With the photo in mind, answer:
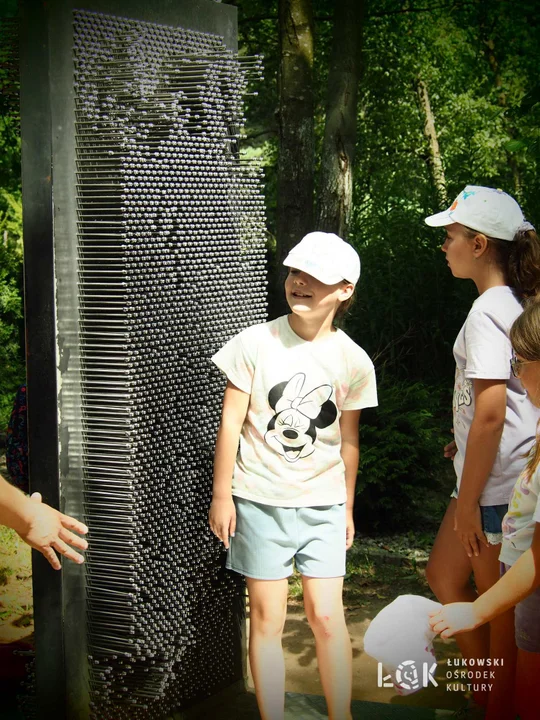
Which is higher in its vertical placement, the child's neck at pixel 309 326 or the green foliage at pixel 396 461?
the child's neck at pixel 309 326

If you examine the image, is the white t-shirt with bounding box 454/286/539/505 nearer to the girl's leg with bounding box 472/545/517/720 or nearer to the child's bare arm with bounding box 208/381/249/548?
the girl's leg with bounding box 472/545/517/720

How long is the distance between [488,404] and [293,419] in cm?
66

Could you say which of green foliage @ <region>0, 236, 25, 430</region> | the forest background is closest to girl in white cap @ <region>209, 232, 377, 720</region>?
the forest background

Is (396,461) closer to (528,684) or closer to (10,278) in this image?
(528,684)

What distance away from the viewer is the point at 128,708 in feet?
10.6

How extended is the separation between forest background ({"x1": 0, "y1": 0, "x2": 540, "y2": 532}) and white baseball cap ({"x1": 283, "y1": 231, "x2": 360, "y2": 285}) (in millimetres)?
553

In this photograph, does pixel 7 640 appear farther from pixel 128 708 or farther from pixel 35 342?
pixel 35 342

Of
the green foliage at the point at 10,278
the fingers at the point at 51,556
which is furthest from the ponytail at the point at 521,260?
the green foliage at the point at 10,278

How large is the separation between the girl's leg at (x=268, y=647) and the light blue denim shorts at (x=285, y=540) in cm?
6

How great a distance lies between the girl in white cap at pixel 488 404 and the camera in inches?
115

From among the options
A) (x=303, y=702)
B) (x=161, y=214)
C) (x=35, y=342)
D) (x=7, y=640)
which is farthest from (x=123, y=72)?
(x=7, y=640)

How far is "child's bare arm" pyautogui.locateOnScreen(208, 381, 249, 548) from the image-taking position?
2.95 m

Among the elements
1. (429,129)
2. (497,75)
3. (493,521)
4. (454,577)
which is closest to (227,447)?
(493,521)

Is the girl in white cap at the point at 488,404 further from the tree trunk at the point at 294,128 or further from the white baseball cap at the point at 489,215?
the tree trunk at the point at 294,128
